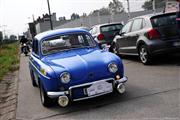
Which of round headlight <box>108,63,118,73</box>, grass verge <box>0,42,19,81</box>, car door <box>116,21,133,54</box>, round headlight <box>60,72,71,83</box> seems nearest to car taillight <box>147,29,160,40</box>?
car door <box>116,21,133,54</box>

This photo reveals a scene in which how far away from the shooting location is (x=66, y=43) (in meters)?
7.95

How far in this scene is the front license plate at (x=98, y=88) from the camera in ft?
20.9

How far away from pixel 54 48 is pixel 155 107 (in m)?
2.85

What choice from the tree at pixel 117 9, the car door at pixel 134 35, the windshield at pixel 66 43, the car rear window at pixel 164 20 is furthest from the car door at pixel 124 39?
the tree at pixel 117 9

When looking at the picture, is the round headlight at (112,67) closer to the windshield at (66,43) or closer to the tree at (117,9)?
the windshield at (66,43)

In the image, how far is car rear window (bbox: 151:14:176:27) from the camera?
33.7 feet

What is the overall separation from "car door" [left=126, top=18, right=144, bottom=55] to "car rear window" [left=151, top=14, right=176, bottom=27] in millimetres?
574

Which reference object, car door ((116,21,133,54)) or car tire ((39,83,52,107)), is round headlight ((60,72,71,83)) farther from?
car door ((116,21,133,54))

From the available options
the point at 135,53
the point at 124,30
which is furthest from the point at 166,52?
the point at 124,30

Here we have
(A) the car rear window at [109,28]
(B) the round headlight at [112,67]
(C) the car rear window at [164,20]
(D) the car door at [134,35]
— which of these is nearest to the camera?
(B) the round headlight at [112,67]

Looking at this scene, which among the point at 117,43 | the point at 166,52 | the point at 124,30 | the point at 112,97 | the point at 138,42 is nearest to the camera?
the point at 112,97

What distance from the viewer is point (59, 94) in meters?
6.32

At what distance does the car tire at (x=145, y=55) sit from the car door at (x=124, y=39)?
1.21 meters

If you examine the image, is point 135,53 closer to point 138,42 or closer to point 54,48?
point 138,42
